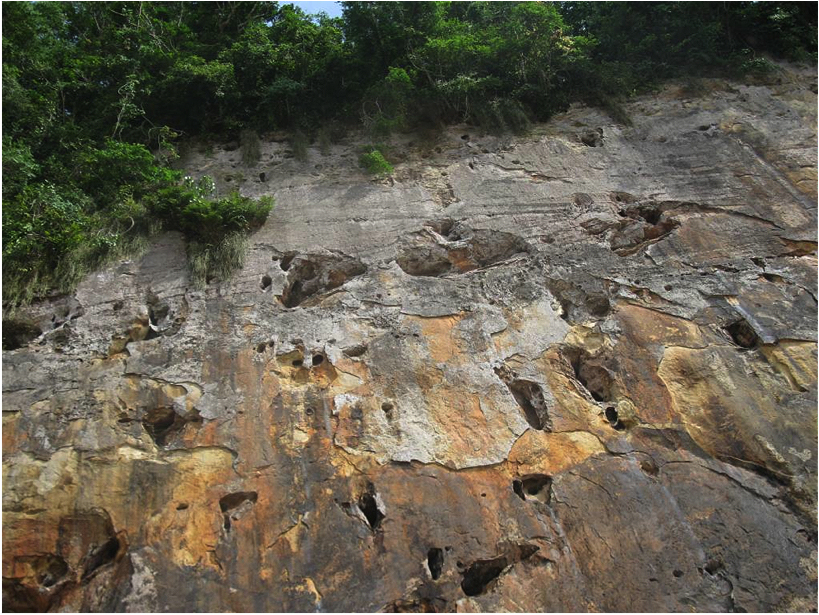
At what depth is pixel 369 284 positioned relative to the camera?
747cm

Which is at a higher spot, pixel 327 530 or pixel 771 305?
pixel 771 305

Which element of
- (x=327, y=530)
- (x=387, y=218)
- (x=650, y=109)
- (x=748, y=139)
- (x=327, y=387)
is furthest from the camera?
(x=650, y=109)

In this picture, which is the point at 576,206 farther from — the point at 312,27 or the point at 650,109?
the point at 312,27

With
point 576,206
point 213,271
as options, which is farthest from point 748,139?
point 213,271

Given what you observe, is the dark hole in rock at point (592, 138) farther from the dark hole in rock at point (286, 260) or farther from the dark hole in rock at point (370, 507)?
the dark hole in rock at point (370, 507)

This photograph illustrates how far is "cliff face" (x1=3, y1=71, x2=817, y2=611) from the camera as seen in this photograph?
5.35 m

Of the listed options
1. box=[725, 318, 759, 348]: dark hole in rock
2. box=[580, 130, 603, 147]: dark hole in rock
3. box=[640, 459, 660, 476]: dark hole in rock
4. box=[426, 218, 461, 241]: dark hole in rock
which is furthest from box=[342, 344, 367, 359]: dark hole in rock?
box=[580, 130, 603, 147]: dark hole in rock

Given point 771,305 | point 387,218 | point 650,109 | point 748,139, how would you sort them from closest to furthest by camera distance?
point 771,305
point 387,218
point 748,139
point 650,109

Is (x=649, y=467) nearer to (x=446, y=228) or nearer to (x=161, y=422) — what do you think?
(x=446, y=228)

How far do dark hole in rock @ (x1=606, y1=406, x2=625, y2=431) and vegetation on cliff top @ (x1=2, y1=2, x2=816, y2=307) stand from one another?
4.54m

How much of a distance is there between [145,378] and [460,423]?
319 centimetres

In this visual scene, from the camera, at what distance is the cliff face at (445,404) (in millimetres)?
5352

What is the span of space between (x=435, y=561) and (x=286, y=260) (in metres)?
4.03

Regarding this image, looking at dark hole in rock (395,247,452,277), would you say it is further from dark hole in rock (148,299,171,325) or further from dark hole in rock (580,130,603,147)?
dark hole in rock (580,130,603,147)
